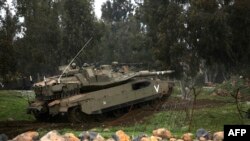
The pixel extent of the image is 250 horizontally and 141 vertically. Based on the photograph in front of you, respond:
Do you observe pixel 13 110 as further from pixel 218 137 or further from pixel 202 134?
pixel 218 137

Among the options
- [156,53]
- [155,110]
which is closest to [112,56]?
[156,53]

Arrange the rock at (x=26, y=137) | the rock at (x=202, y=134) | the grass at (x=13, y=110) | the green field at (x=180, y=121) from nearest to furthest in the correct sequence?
the rock at (x=202, y=134), the rock at (x=26, y=137), the green field at (x=180, y=121), the grass at (x=13, y=110)

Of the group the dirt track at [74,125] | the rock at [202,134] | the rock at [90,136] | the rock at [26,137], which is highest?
the rock at [26,137]

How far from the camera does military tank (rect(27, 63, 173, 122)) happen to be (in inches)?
974

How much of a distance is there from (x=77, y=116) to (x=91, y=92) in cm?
138

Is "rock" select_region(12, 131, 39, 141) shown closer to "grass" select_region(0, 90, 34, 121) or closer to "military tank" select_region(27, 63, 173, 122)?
"military tank" select_region(27, 63, 173, 122)

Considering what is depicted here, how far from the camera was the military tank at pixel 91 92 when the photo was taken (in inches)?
974

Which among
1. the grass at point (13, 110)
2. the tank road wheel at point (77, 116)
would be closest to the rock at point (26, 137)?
the tank road wheel at point (77, 116)

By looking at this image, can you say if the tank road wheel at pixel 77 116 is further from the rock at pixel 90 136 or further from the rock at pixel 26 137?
the rock at pixel 90 136

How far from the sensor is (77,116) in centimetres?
2508

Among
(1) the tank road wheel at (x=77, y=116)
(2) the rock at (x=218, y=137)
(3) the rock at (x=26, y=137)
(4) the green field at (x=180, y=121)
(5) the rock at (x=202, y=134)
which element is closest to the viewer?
(2) the rock at (x=218, y=137)

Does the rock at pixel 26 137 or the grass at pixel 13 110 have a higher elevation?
the rock at pixel 26 137

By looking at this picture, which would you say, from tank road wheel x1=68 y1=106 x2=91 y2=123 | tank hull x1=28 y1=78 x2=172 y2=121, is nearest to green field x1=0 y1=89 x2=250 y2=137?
tank hull x1=28 y1=78 x2=172 y2=121

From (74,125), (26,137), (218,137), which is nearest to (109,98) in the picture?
(74,125)
